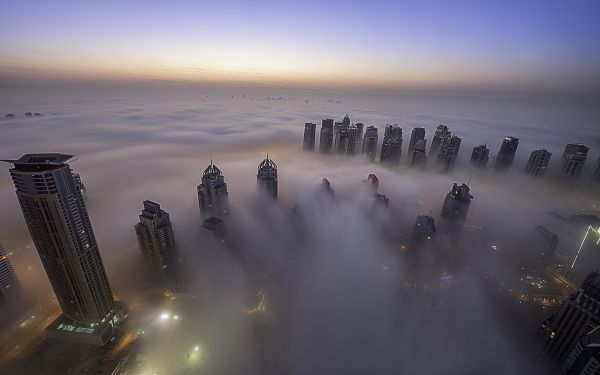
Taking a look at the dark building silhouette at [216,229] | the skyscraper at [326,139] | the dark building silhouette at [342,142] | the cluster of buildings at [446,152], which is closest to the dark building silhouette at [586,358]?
the dark building silhouette at [216,229]

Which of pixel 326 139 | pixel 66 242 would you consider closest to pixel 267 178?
pixel 66 242

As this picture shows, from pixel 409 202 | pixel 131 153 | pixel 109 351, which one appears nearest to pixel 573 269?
pixel 409 202

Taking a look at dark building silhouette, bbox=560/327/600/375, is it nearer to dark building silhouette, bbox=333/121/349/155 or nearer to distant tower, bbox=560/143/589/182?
distant tower, bbox=560/143/589/182

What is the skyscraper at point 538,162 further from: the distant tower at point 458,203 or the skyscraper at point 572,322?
the skyscraper at point 572,322

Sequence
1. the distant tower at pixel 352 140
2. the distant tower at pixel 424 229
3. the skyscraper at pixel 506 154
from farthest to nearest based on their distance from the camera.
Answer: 1. the distant tower at pixel 352 140
2. the skyscraper at pixel 506 154
3. the distant tower at pixel 424 229

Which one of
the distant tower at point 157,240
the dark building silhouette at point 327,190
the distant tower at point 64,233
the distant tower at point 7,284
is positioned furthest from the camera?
the dark building silhouette at point 327,190

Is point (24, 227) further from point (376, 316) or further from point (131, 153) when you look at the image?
point (376, 316)
